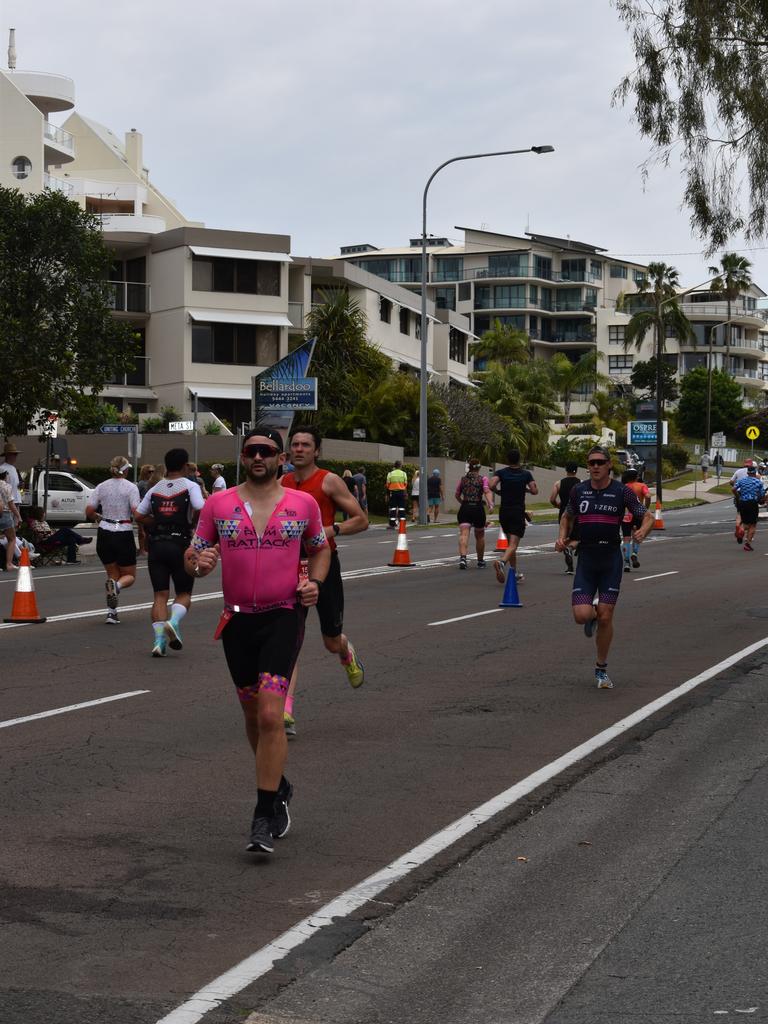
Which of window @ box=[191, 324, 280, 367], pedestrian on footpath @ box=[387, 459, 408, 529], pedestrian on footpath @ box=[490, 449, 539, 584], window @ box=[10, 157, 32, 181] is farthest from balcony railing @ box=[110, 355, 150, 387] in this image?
pedestrian on footpath @ box=[490, 449, 539, 584]

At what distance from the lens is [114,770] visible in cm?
816

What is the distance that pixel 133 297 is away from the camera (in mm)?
52875

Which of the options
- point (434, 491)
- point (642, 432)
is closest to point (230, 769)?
point (434, 491)

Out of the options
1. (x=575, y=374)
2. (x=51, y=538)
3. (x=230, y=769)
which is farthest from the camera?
(x=575, y=374)

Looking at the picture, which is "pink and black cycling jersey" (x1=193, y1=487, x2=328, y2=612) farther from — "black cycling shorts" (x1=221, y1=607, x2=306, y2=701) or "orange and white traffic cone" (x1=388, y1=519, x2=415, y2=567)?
"orange and white traffic cone" (x1=388, y1=519, x2=415, y2=567)

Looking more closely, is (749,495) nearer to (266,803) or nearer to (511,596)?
(511,596)

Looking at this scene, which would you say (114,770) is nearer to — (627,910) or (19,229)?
(627,910)

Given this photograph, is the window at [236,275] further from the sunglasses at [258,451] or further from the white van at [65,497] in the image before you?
the sunglasses at [258,451]

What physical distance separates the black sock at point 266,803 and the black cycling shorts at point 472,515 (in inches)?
664

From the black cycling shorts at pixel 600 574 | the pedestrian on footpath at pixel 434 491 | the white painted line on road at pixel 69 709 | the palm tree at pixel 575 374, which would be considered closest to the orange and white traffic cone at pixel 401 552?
the black cycling shorts at pixel 600 574

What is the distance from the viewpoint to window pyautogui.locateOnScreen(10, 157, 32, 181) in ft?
172

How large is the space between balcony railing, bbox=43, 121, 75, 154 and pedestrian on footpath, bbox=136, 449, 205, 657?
144 feet

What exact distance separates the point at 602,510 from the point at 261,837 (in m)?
5.97

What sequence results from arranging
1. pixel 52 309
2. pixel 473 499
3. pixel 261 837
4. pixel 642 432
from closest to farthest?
pixel 261 837
pixel 473 499
pixel 52 309
pixel 642 432
